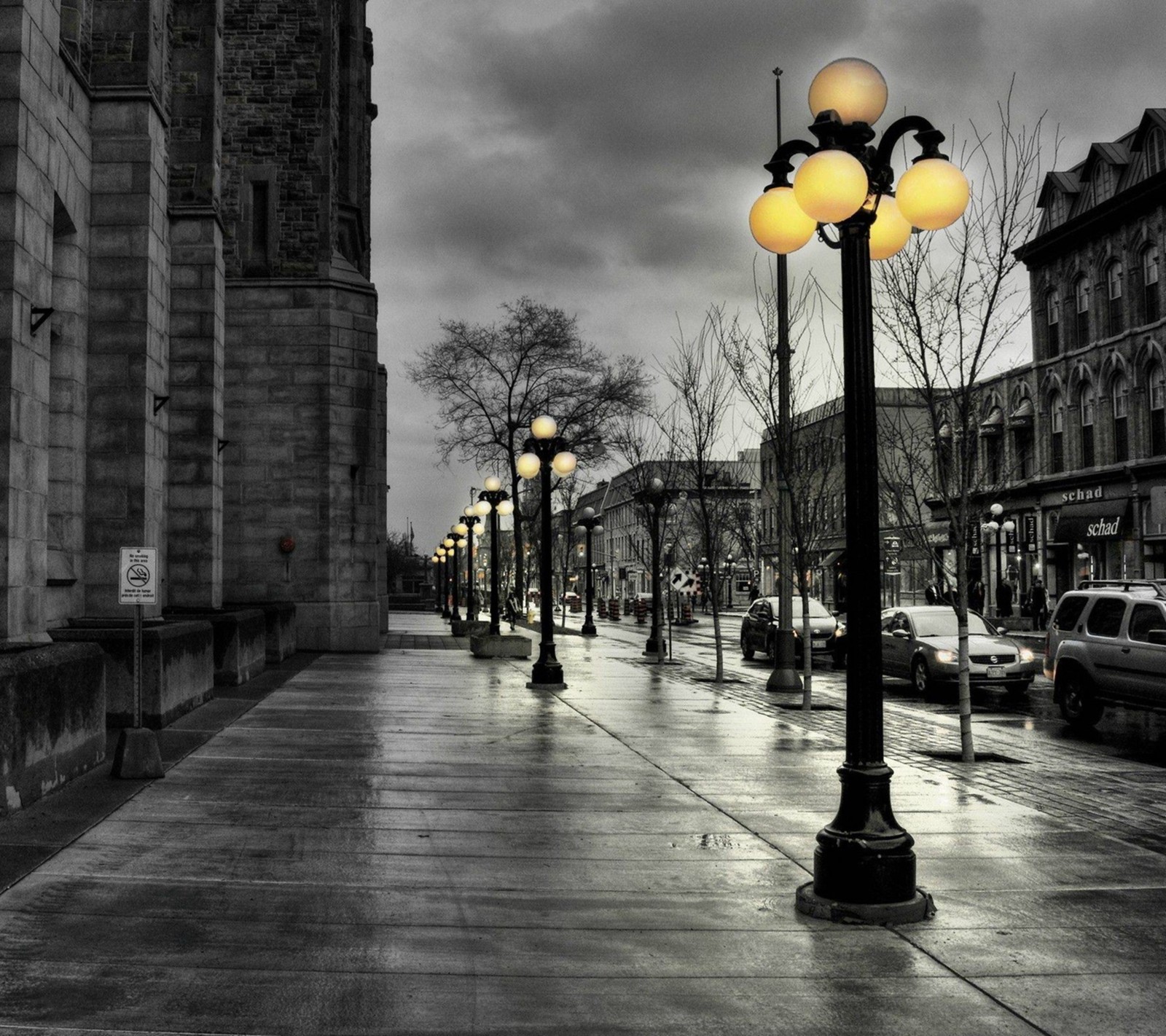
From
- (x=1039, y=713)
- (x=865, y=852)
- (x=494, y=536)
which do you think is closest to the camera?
(x=865, y=852)

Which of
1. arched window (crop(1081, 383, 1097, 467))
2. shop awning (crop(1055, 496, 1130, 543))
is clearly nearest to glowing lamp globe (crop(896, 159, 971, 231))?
shop awning (crop(1055, 496, 1130, 543))

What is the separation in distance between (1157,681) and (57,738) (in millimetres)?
11936

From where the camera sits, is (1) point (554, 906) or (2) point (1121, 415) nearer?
(1) point (554, 906)

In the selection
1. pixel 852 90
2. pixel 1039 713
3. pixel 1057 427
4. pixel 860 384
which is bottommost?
pixel 1039 713

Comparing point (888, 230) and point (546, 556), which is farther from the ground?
point (888, 230)

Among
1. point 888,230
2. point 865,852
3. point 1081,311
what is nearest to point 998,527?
point 1081,311

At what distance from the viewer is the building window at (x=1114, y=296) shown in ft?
149

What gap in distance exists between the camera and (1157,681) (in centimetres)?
1470

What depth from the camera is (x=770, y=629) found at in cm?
3025

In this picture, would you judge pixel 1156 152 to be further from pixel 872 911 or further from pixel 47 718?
pixel 47 718

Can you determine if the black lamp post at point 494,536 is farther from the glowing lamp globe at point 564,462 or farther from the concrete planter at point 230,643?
the concrete planter at point 230,643

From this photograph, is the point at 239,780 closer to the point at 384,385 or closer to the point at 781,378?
the point at 781,378

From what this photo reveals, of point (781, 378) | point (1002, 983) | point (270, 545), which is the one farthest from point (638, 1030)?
point (270, 545)

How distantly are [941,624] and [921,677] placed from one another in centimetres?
143
